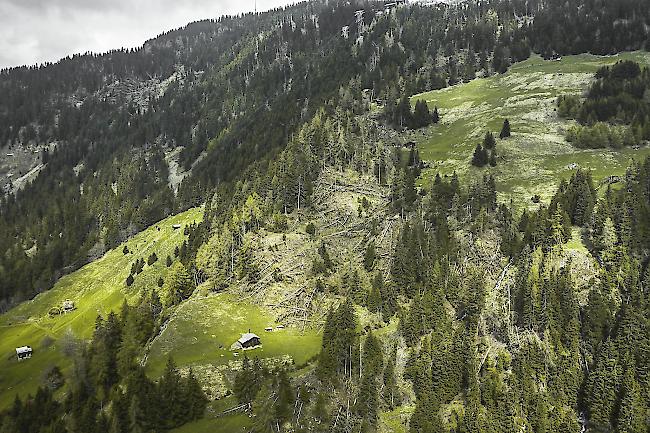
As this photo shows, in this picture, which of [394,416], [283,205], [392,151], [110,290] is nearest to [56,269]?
[110,290]

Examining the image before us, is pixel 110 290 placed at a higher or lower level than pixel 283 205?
lower

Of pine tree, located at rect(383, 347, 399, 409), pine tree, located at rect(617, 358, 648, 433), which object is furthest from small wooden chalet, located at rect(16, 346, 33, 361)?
pine tree, located at rect(617, 358, 648, 433)

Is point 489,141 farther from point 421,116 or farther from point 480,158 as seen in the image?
point 421,116

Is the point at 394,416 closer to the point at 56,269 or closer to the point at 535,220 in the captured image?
the point at 535,220

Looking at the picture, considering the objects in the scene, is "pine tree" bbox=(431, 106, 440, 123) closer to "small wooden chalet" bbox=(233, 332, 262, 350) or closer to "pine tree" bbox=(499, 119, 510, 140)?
"pine tree" bbox=(499, 119, 510, 140)

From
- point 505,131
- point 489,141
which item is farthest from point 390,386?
point 505,131

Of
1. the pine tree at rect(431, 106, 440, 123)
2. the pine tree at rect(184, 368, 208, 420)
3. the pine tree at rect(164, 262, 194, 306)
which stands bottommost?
the pine tree at rect(184, 368, 208, 420)

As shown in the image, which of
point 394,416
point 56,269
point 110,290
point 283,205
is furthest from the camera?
point 56,269
